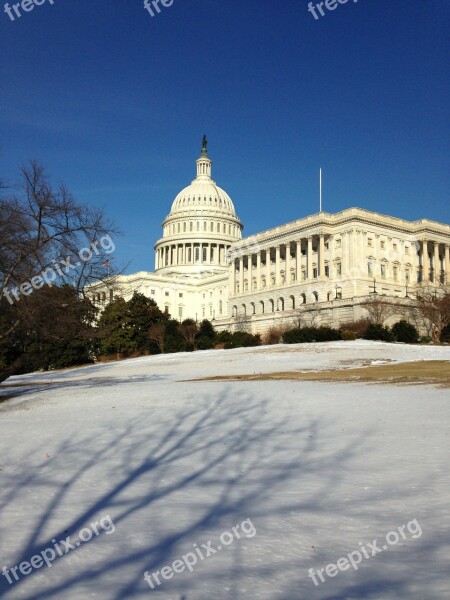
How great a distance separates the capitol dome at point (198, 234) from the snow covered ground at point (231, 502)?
134596mm

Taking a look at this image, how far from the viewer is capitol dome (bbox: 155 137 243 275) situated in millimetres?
154750

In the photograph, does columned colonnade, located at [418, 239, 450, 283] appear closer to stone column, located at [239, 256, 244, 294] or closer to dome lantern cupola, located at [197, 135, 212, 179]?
stone column, located at [239, 256, 244, 294]

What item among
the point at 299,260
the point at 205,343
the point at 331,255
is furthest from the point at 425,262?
the point at 205,343

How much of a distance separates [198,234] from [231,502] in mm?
148165

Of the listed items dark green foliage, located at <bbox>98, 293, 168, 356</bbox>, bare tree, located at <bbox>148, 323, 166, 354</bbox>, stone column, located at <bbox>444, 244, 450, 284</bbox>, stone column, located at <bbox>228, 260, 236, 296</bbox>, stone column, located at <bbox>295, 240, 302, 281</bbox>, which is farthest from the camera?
stone column, located at <bbox>228, 260, 236, 296</bbox>

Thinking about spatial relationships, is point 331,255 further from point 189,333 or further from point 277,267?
point 189,333

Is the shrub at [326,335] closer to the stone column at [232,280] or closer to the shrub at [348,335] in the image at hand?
the shrub at [348,335]

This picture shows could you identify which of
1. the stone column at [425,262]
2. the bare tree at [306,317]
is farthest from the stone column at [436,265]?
the bare tree at [306,317]

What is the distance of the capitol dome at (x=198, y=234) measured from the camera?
508ft

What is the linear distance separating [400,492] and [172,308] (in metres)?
129

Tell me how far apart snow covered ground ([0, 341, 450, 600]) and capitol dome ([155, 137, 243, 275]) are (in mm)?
134596

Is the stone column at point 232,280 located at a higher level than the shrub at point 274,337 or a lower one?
higher

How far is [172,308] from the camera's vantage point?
13650cm

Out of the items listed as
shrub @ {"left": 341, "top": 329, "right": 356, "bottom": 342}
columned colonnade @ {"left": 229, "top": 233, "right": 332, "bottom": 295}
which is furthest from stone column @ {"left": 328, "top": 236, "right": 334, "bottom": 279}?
shrub @ {"left": 341, "top": 329, "right": 356, "bottom": 342}
